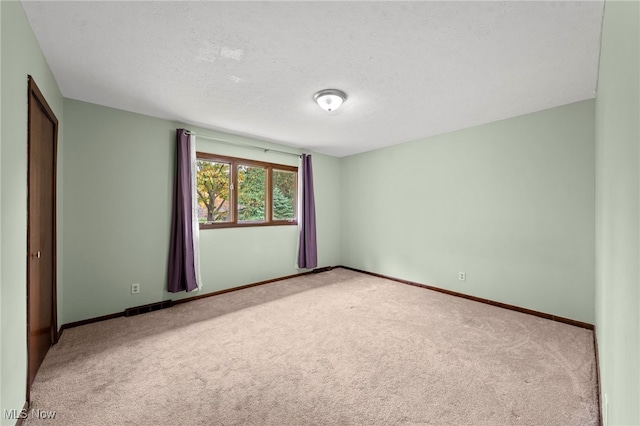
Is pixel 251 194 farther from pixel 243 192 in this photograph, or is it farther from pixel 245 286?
pixel 245 286

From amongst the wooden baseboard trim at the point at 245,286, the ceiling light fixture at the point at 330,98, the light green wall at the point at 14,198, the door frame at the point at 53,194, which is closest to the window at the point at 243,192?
the wooden baseboard trim at the point at 245,286

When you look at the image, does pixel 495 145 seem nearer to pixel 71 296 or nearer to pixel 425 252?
pixel 425 252

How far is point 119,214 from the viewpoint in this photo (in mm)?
3180

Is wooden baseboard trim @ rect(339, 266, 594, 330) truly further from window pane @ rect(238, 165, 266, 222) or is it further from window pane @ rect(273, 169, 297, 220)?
window pane @ rect(238, 165, 266, 222)

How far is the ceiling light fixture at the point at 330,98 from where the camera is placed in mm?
2652

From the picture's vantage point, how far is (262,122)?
A: 3.59m

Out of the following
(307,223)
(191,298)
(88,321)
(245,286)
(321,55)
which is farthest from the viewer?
(307,223)

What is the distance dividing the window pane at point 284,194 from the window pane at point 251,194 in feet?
0.78

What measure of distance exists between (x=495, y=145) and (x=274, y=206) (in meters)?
3.38

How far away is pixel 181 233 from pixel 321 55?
273 cm

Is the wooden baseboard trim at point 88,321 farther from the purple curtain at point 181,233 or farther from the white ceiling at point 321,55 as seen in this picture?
the white ceiling at point 321,55

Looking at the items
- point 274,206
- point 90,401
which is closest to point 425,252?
point 274,206

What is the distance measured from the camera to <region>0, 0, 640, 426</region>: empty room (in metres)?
1.60
